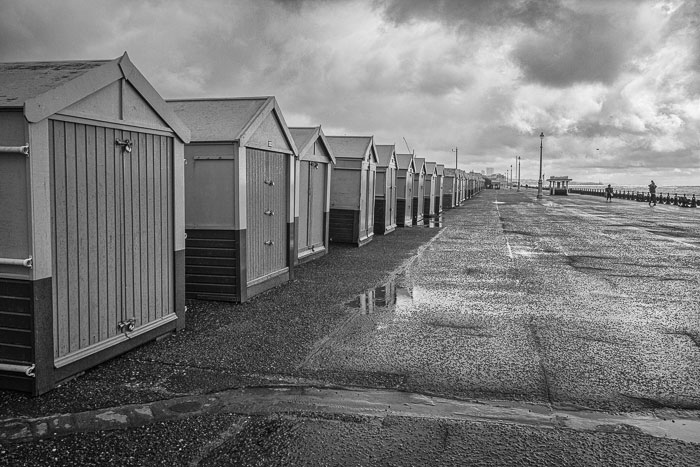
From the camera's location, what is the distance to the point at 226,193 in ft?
29.9

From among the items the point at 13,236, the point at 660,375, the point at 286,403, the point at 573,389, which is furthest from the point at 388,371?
the point at 13,236

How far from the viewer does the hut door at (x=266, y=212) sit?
9688 mm

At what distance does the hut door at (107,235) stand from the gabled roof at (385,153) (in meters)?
14.3

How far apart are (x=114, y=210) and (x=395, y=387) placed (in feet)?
11.0

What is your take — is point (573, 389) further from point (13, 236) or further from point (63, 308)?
point (13, 236)

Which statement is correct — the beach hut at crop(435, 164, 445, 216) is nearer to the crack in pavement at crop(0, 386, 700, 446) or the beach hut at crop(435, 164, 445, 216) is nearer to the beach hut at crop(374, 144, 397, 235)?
the beach hut at crop(374, 144, 397, 235)

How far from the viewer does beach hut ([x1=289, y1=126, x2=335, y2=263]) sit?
13719 mm

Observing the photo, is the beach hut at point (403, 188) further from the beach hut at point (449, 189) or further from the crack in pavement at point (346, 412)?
the crack in pavement at point (346, 412)

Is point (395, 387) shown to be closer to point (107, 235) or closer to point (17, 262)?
point (107, 235)

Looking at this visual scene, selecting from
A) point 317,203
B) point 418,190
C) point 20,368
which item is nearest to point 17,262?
point 20,368

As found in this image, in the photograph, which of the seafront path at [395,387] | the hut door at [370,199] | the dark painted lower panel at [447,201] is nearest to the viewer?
the seafront path at [395,387]

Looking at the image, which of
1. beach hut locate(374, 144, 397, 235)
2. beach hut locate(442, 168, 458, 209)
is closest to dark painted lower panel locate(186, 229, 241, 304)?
beach hut locate(374, 144, 397, 235)

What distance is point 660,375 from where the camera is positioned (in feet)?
19.7

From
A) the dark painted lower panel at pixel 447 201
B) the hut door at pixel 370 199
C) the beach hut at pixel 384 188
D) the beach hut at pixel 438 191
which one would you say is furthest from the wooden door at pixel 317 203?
the dark painted lower panel at pixel 447 201
